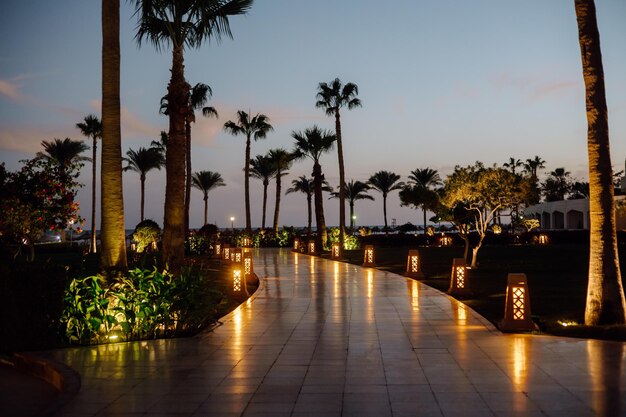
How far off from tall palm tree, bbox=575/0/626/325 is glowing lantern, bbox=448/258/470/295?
6.34 m

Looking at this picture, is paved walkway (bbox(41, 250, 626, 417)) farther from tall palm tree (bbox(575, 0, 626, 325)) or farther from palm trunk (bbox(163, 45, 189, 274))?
palm trunk (bbox(163, 45, 189, 274))

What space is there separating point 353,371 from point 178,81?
10.5 metres

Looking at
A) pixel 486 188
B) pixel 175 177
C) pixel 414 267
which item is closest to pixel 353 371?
pixel 175 177

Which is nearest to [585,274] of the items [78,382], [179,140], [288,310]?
[288,310]

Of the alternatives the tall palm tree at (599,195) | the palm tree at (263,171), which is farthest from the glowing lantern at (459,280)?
the palm tree at (263,171)

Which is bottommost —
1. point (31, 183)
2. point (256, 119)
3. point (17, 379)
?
point (17, 379)

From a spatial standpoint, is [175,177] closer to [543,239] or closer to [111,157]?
[111,157]

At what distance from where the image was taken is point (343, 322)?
13289 millimetres

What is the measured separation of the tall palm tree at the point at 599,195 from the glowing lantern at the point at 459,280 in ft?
20.8

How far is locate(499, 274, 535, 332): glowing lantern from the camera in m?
11.6

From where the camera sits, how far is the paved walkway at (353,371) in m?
6.90

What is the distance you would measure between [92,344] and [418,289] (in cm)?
1147

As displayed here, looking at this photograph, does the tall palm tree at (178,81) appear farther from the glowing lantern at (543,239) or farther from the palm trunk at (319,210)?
the glowing lantern at (543,239)

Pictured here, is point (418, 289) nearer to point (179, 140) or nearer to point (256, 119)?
point (179, 140)
